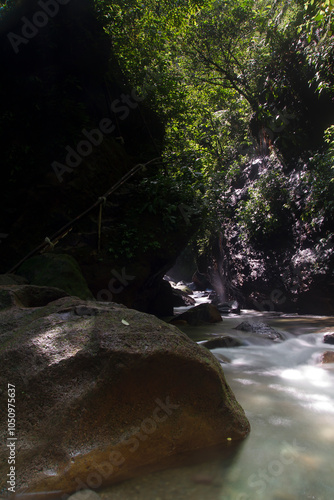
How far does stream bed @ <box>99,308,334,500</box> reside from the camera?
155cm

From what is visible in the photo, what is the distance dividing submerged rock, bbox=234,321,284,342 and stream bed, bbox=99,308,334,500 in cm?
226

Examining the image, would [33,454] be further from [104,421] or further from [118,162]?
[118,162]

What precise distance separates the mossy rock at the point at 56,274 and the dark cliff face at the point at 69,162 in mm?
Result: 843

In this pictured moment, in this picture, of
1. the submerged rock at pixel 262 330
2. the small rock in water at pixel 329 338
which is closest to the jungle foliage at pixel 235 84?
the submerged rock at pixel 262 330

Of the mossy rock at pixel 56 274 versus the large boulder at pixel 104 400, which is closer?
the large boulder at pixel 104 400

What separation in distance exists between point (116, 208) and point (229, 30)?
33.2 ft

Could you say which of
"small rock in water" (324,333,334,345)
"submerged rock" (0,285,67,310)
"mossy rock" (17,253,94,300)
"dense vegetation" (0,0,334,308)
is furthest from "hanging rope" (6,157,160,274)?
"small rock in water" (324,333,334,345)

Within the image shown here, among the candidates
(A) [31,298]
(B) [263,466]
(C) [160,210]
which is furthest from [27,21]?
(B) [263,466]

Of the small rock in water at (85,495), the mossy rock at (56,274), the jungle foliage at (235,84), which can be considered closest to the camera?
the small rock in water at (85,495)

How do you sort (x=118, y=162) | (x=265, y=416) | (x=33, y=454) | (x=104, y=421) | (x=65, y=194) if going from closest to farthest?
(x=33, y=454), (x=104, y=421), (x=265, y=416), (x=65, y=194), (x=118, y=162)

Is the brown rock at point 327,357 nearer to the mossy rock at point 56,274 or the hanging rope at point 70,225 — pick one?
the mossy rock at point 56,274

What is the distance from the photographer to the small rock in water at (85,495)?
4.60 ft

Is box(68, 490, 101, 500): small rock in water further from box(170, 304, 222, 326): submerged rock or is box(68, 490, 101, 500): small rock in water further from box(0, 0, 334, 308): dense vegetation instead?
box(170, 304, 222, 326): submerged rock

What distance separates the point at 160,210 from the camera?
753cm
